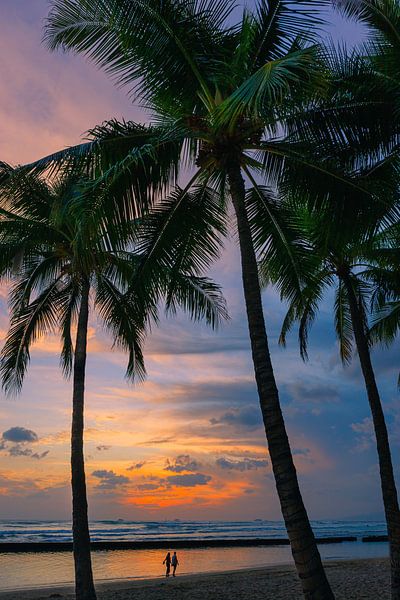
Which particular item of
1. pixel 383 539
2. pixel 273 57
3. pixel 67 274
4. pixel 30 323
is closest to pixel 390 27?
pixel 273 57

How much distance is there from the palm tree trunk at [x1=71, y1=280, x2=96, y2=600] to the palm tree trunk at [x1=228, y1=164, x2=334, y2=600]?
7.30 m

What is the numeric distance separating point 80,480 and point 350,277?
882cm

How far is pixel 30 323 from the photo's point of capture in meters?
16.5

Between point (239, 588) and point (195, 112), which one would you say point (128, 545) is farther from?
point (195, 112)

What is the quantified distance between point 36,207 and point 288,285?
6822 mm

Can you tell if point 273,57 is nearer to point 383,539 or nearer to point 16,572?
point 16,572

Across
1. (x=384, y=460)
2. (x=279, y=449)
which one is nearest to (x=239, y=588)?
(x=384, y=460)

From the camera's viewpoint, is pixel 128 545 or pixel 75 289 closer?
pixel 75 289

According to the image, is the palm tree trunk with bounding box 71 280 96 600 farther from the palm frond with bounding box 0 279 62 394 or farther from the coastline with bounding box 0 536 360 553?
the coastline with bounding box 0 536 360 553

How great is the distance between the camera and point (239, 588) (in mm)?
20875

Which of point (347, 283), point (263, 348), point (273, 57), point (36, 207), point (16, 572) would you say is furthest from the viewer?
point (16, 572)

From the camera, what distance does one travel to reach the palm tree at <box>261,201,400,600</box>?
437 inches

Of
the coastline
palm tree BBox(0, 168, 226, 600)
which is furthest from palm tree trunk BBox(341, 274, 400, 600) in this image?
the coastline

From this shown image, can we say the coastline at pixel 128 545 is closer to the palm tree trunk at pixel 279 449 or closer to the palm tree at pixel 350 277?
the palm tree at pixel 350 277
